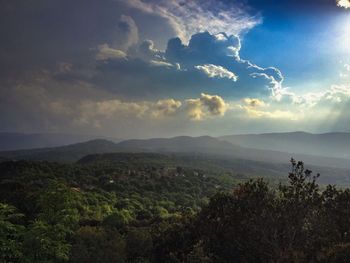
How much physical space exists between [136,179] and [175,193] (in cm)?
1936

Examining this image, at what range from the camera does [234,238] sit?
20.9 meters

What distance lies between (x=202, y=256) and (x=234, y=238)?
9.37 feet

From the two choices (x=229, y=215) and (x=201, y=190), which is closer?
(x=229, y=215)

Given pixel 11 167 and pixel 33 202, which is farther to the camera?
pixel 11 167

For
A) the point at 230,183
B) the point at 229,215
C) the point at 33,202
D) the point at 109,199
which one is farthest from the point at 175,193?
the point at 229,215

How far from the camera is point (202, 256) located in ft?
61.8

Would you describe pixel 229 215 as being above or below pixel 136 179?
above

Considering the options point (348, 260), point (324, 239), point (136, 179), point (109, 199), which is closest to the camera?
point (348, 260)

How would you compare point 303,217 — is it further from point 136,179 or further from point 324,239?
point 136,179

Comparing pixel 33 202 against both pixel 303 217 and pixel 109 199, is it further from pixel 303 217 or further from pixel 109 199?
pixel 109 199

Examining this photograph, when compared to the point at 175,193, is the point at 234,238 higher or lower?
higher

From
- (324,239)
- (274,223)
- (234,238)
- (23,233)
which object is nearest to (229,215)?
(234,238)

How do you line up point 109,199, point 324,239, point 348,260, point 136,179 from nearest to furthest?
point 348,260
point 324,239
point 109,199
point 136,179

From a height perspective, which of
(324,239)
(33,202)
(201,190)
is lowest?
(201,190)
